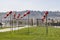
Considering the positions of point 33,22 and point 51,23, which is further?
point 33,22

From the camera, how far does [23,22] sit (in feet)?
327

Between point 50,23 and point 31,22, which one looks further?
point 31,22

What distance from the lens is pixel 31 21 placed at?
93750mm

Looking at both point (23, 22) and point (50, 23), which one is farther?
point (23, 22)

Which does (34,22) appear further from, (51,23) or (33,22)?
(51,23)

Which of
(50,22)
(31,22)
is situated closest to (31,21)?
(31,22)

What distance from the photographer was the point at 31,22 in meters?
94.8

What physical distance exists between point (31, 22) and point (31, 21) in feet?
3.53

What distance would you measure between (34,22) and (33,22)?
31.6 inches

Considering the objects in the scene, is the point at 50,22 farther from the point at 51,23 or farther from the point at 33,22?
the point at 33,22

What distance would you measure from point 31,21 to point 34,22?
4.63m

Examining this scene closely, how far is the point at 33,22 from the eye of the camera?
320ft

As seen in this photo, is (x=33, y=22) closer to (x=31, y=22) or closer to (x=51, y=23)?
(x=31, y=22)

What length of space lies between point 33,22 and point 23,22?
4.57 metres
